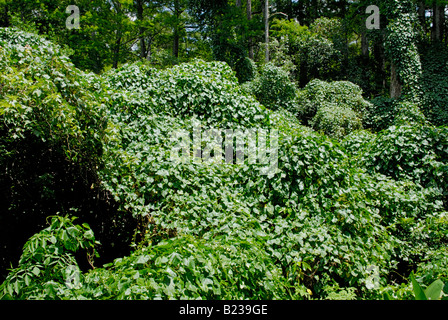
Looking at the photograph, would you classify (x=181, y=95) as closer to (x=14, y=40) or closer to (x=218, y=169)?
(x=218, y=169)

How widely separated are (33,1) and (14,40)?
11.2m

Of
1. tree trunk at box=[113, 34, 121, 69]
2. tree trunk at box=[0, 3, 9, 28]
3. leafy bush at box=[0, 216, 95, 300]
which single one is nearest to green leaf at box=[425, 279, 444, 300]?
leafy bush at box=[0, 216, 95, 300]

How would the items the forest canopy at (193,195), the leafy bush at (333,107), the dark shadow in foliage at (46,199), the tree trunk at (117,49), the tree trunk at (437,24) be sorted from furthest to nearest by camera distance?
the tree trunk at (117,49)
the tree trunk at (437,24)
the leafy bush at (333,107)
the dark shadow in foliage at (46,199)
the forest canopy at (193,195)

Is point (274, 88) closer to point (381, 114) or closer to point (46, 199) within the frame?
point (381, 114)

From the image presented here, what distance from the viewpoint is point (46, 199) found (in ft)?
10.9

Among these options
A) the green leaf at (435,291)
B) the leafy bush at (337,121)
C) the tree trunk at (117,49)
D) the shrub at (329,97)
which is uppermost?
the tree trunk at (117,49)

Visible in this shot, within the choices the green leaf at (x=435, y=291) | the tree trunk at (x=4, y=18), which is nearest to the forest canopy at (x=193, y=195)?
the green leaf at (x=435, y=291)

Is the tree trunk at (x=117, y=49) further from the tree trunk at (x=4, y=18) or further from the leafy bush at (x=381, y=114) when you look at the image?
the leafy bush at (x=381, y=114)

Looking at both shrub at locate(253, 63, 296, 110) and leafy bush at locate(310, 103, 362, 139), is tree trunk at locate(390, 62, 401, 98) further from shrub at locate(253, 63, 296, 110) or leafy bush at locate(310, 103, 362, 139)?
shrub at locate(253, 63, 296, 110)

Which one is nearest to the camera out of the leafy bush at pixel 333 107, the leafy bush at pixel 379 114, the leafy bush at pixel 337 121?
the leafy bush at pixel 337 121

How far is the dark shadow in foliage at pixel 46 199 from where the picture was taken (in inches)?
128

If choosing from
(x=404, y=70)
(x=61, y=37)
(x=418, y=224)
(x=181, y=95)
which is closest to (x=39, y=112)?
(x=181, y=95)

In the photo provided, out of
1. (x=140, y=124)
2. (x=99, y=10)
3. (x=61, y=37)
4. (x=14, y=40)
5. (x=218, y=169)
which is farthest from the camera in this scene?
(x=99, y=10)

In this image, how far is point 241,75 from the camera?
12961 millimetres
